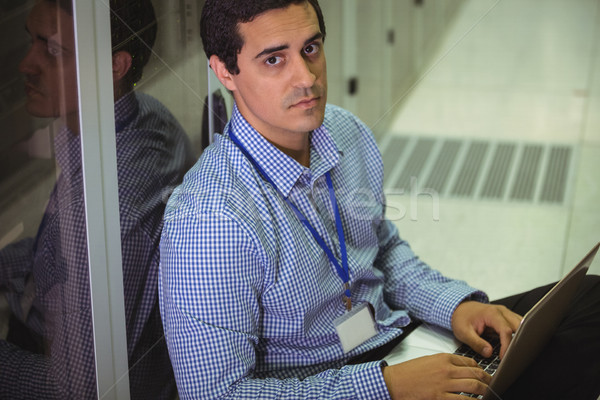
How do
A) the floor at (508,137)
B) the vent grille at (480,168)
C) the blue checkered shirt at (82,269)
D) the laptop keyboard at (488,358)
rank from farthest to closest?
1. the vent grille at (480,168)
2. the floor at (508,137)
3. the laptop keyboard at (488,358)
4. the blue checkered shirt at (82,269)

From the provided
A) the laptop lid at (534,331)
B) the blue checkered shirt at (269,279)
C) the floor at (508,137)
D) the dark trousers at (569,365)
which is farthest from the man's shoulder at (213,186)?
the floor at (508,137)

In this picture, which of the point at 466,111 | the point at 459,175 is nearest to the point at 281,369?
the point at 459,175

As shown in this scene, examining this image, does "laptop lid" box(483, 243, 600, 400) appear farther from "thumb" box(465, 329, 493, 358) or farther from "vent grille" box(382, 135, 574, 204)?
"vent grille" box(382, 135, 574, 204)

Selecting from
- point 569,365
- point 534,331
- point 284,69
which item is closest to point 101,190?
point 284,69

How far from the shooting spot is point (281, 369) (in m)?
1.34

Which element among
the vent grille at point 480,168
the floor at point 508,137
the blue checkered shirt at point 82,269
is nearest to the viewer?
the blue checkered shirt at point 82,269

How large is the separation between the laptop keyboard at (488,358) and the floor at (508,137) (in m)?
1.26

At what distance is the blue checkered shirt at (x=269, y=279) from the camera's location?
3.74 feet

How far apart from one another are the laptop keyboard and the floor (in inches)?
49.5

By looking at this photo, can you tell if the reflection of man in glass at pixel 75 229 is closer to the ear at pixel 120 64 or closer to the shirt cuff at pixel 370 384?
the ear at pixel 120 64

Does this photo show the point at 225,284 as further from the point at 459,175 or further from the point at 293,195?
the point at 459,175

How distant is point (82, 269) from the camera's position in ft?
4.00

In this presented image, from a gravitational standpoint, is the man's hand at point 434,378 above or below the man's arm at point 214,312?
below

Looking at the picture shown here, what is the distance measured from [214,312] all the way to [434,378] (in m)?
0.41
